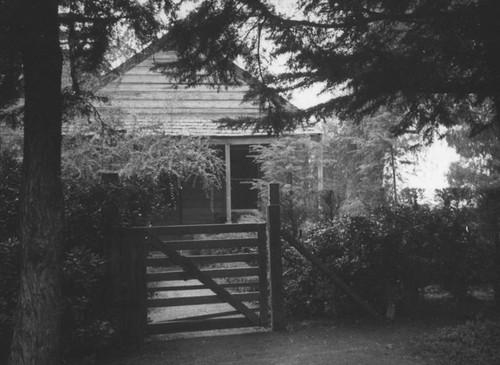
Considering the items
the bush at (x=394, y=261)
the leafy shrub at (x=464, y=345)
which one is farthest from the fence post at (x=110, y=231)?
the leafy shrub at (x=464, y=345)

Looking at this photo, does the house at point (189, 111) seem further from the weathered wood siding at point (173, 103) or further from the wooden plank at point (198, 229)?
the wooden plank at point (198, 229)

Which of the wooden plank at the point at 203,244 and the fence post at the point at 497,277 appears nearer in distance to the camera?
the wooden plank at the point at 203,244

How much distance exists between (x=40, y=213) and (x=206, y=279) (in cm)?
293

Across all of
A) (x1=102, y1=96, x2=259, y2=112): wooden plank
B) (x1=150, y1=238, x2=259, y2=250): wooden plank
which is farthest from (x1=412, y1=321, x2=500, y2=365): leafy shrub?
(x1=102, y1=96, x2=259, y2=112): wooden plank

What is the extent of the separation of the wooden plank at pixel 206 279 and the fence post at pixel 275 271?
0.28m

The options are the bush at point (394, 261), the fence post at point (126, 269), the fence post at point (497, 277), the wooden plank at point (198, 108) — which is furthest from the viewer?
the wooden plank at point (198, 108)

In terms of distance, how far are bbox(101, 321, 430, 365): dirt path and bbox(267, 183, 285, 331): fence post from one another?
0.69 feet

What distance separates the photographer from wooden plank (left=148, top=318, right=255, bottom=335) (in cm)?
641

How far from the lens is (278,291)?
671 centimetres

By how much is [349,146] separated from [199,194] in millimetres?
9293

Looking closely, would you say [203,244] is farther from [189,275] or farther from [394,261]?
[394,261]

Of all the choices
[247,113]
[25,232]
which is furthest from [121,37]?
[247,113]

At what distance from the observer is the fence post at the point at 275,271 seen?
6.69 metres

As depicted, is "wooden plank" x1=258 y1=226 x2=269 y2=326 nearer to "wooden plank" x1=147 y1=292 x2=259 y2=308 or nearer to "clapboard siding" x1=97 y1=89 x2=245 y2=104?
"wooden plank" x1=147 y1=292 x2=259 y2=308
